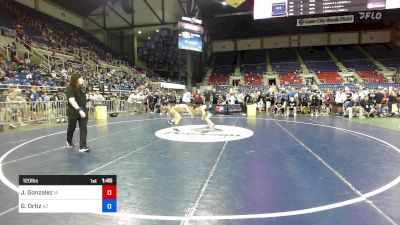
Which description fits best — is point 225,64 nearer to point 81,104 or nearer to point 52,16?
point 52,16

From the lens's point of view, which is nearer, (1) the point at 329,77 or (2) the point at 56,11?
(2) the point at 56,11

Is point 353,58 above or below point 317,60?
above

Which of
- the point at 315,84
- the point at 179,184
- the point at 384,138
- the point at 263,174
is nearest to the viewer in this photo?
the point at 179,184

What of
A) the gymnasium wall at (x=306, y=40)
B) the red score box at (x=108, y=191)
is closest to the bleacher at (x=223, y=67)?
the gymnasium wall at (x=306, y=40)

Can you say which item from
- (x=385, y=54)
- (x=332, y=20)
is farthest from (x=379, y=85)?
(x=332, y=20)

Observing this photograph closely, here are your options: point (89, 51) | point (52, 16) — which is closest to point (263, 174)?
point (89, 51)

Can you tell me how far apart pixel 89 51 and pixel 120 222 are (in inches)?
1209

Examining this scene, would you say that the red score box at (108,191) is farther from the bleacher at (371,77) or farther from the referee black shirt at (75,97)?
the bleacher at (371,77)

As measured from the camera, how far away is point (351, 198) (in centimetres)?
380
